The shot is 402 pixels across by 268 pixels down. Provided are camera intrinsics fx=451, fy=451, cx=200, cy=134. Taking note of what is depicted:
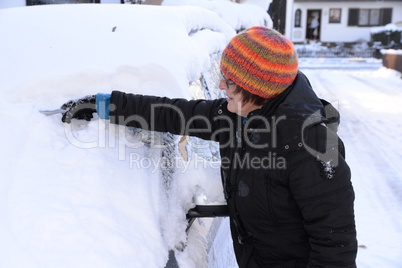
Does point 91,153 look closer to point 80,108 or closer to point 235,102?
point 80,108

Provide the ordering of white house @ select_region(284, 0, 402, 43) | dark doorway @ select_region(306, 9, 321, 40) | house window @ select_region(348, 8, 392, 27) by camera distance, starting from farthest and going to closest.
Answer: dark doorway @ select_region(306, 9, 321, 40)
house window @ select_region(348, 8, 392, 27)
white house @ select_region(284, 0, 402, 43)

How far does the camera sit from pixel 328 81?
14297 mm

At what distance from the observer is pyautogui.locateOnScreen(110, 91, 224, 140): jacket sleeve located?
6.06 ft

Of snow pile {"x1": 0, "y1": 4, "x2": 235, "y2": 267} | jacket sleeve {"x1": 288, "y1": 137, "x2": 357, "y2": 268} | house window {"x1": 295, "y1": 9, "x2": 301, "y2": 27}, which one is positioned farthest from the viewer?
house window {"x1": 295, "y1": 9, "x2": 301, "y2": 27}

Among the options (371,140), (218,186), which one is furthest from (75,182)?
(371,140)

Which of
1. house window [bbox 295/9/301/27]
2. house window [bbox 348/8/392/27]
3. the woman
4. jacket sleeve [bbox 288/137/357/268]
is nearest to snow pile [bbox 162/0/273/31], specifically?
the woman

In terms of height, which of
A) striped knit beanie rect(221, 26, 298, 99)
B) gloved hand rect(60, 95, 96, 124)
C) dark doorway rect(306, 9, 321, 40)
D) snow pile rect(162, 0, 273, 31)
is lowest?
dark doorway rect(306, 9, 321, 40)

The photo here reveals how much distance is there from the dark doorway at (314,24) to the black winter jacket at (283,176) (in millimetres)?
33561

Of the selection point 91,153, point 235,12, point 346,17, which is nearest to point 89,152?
point 91,153

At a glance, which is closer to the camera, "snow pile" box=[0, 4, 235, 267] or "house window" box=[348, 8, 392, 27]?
"snow pile" box=[0, 4, 235, 267]

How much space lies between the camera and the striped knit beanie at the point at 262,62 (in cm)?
159

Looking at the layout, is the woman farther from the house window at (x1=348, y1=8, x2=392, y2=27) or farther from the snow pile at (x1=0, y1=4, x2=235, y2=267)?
the house window at (x1=348, y1=8, x2=392, y2=27)

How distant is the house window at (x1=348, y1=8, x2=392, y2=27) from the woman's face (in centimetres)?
3396

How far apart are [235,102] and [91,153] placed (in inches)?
22.1
